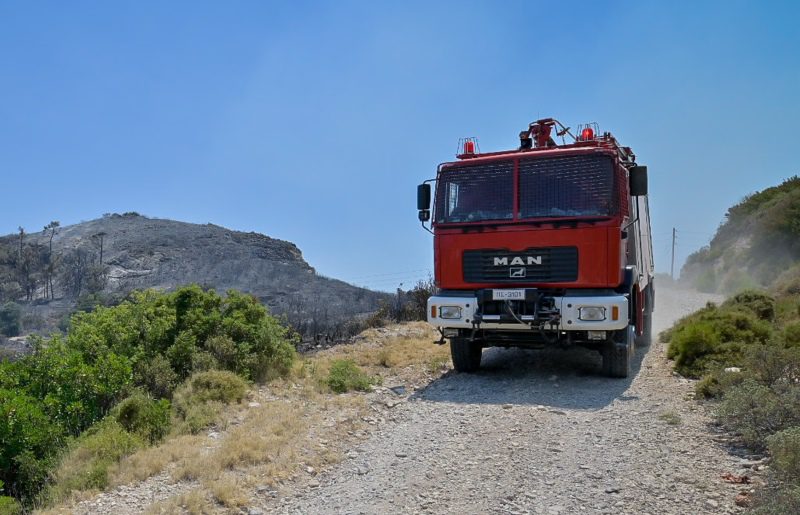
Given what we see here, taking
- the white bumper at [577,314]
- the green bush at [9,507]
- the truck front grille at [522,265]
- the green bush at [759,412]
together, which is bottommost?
the green bush at [9,507]

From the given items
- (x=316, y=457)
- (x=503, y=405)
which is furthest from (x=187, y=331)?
(x=503, y=405)

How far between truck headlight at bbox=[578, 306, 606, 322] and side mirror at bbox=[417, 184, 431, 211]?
2655 mm

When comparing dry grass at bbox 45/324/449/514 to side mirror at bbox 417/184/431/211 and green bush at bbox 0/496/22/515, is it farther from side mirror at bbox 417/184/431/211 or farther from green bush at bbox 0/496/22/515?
side mirror at bbox 417/184/431/211

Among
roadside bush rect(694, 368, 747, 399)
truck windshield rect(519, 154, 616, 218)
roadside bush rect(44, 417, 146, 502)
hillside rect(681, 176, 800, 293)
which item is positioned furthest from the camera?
hillside rect(681, 176, 800, 293)

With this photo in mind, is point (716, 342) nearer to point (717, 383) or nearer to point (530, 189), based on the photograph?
point (717, 383)

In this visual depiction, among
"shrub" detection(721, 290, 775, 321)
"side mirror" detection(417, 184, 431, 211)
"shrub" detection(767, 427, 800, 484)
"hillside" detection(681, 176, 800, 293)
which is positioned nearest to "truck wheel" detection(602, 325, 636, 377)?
"side mirror" detection(417, 184, 431, 211)

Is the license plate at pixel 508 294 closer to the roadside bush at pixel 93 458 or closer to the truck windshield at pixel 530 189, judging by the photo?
the truck windshield at pixel 530 189

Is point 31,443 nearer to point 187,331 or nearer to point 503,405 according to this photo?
point 187,331

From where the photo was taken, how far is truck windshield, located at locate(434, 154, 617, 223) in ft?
25.8

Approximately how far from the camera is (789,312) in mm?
12156

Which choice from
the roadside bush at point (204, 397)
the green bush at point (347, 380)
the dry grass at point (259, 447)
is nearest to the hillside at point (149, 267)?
the green bush at point (347, 380)

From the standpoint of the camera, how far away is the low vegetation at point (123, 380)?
6.50 metres

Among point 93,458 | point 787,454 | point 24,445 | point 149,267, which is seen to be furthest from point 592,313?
point 149,267

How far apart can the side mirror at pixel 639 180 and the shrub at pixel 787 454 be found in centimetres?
407
